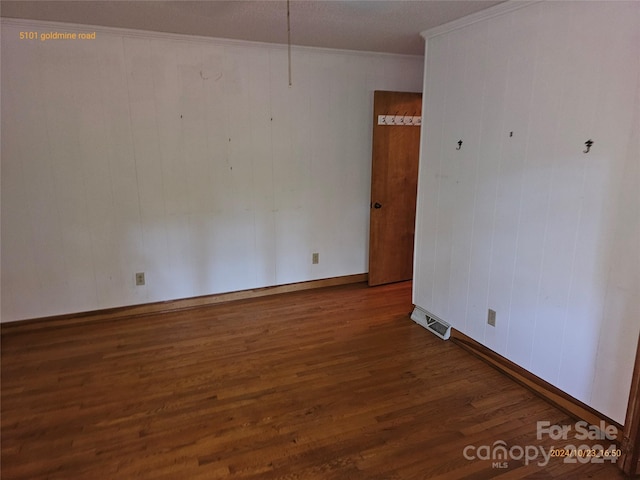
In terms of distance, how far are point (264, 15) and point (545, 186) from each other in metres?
2.20

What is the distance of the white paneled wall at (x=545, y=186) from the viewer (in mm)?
2104

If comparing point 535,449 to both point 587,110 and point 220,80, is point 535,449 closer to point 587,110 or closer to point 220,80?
point 587,110

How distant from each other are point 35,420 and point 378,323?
100 inches

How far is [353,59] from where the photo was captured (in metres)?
4.21

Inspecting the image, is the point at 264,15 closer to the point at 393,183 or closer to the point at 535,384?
the point at 393,183

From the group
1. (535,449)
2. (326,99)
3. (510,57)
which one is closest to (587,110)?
(510,57)

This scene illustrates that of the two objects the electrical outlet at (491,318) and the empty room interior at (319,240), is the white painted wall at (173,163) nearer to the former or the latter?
the empty room interior at (319,240)

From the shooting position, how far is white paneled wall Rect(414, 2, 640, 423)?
6.90ft

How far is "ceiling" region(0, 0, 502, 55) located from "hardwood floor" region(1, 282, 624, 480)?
8.00 ft

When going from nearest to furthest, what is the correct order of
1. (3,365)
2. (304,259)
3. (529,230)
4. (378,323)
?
(529,230) < (3,365) < (378,323) < (304,259)

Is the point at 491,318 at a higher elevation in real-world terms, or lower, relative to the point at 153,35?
lower

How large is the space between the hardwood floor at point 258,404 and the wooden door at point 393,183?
42.8 inches

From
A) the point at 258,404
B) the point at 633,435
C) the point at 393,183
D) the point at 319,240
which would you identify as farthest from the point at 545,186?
the point at 319,240

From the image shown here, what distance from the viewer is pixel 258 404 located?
255cm
